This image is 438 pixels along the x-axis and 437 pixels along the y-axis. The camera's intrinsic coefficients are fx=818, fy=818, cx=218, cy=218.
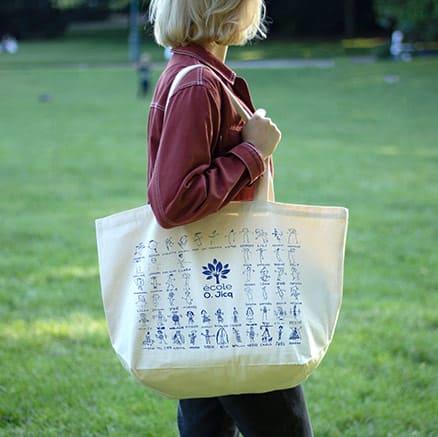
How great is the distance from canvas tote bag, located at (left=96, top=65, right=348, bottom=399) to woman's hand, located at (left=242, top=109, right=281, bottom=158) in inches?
3.5

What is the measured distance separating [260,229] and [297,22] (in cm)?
4609

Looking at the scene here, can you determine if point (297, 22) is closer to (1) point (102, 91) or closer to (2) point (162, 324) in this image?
(1) point (102, 91)

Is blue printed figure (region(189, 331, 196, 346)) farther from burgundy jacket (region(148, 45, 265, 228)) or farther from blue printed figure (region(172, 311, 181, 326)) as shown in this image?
burgundy jacket (region(148, 45, 265, 228))

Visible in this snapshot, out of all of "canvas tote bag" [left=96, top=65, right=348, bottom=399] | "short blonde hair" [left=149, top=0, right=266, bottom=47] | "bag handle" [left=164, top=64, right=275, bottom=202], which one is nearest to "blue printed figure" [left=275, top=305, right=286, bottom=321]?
"canvas tote bag" [left=96, top=65, right=348, bottom=399]

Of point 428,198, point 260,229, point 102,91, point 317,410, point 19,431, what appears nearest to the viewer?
point 260,229

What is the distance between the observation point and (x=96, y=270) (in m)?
6.22

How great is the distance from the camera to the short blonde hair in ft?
7.43

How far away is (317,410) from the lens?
3.78 meters

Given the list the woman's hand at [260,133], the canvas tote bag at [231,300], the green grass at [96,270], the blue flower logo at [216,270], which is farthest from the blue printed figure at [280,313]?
the green grass at [96,270]

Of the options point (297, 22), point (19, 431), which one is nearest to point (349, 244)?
point (19, 431)

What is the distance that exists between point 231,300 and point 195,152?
0.43 metres

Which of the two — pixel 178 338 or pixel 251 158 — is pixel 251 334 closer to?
pixel 178 338

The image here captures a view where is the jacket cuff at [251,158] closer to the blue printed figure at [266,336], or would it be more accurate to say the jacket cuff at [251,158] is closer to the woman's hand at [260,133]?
the woman's hand at [260,133]

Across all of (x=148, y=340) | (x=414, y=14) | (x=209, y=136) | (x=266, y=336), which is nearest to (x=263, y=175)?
(x=209, y=136)
